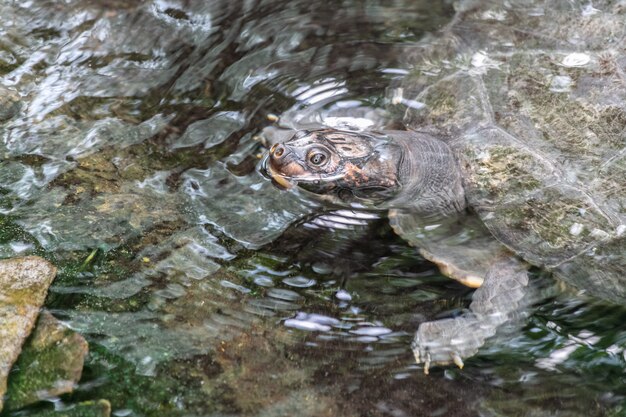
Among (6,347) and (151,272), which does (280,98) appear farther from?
(6,347)

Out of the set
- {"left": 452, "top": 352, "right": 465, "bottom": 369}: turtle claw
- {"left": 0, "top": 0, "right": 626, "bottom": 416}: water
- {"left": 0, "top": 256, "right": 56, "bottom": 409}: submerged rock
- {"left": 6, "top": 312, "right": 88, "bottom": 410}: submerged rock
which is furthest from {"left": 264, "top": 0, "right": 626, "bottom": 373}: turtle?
{"left": 6, "top": 312, "right": 88, "bottom": 410}: submerged rock

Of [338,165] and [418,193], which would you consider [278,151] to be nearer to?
[338,165]

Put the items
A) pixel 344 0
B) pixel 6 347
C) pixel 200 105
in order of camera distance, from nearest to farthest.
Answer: pixel 6 347
pixel 200 105
pixel 344 0

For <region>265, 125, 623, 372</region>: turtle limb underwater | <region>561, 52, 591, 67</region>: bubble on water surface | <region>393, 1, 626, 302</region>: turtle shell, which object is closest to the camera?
<region>393, 1, 626, 302</region>: turtle shell

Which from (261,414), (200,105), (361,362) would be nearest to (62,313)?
(261,414)

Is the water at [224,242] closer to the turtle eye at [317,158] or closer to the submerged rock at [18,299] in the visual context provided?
the submerged rock at [18,299]

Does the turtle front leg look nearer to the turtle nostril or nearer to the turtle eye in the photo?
the turtle eye
